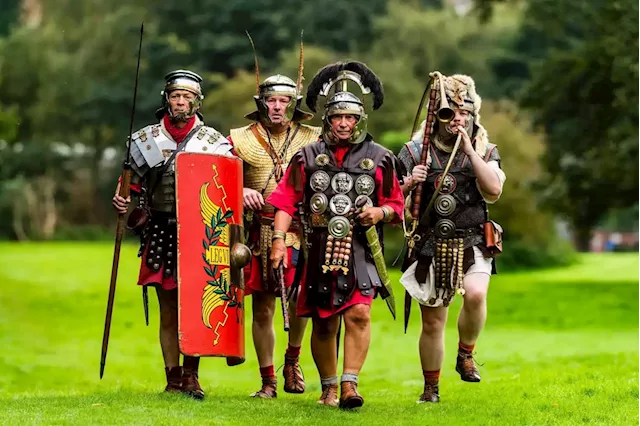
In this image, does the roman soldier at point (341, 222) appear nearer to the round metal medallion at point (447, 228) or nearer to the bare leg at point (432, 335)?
the round metal medallion at point (447, 228)

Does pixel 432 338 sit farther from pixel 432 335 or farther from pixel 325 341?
pixel 325 341

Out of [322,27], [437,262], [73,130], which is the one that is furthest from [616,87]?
[73,130]

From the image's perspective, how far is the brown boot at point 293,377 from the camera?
10.7 meters

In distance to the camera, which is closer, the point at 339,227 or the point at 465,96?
the point at 339,227

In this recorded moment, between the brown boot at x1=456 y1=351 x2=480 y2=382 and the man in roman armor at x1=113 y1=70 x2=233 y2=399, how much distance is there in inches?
67.9

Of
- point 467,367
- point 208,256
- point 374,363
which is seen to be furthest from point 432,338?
point 374,363

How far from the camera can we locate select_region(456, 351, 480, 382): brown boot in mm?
9930

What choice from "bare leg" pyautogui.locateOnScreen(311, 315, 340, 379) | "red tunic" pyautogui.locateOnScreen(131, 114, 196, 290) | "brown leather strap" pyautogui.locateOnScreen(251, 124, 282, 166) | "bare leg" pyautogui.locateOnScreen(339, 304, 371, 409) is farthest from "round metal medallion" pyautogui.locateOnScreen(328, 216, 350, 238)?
"brown leather strap" pyautogui.locateOnScreen(251, 124, 282, 166)

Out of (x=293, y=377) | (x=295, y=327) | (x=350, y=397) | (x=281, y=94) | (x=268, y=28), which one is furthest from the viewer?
(x=268, y=28)

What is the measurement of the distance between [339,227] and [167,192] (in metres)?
1.28

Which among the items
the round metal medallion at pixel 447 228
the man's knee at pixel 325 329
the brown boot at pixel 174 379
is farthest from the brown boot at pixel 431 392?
the brown boot at pixel 174 379

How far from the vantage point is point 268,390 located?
10.5 metres

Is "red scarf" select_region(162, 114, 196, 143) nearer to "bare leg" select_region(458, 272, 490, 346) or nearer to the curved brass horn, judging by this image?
the curved brass horn

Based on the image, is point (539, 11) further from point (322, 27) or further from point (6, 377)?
point (322, 27)
